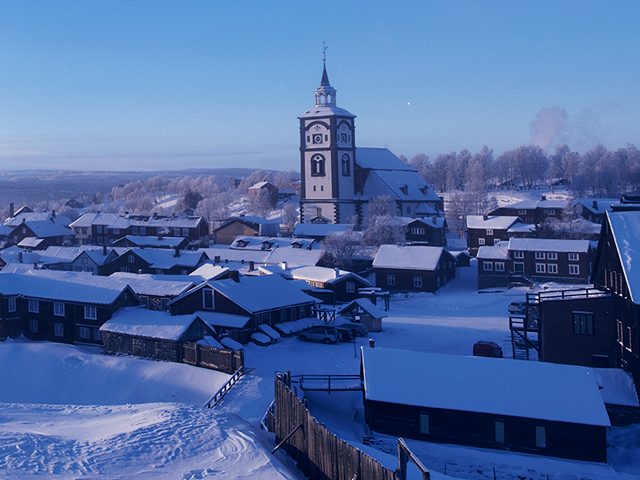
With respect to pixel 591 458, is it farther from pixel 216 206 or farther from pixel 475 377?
pixel 216 206

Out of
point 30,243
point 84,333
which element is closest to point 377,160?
point 30,243

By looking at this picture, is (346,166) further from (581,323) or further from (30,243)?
(581,323)

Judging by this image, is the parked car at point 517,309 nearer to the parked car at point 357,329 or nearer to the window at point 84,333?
the parked car at point 357,329

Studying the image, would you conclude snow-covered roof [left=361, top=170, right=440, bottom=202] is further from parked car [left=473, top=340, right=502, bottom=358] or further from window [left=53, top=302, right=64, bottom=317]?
parked car [left=473, top=340, right=502, bottom=358]

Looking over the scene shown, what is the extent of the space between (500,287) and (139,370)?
104ft

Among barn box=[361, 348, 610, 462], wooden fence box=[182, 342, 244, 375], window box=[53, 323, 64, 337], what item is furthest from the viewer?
window box=[53, 323, 64, 337]

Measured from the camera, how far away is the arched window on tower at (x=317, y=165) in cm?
7731

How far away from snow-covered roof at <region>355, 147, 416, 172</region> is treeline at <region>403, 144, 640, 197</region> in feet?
89.4

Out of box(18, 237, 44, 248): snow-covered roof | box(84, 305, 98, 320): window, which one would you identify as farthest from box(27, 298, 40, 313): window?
box(18, 237, 44, 248): snow-covered roof

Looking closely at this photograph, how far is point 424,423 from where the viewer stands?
64.5ft

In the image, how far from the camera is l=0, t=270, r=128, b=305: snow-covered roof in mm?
32781

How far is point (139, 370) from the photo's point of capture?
84.2 feet

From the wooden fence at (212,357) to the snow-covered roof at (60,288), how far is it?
6.63 meters

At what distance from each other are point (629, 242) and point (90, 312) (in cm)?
2370
